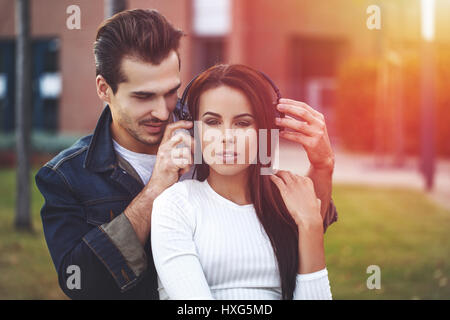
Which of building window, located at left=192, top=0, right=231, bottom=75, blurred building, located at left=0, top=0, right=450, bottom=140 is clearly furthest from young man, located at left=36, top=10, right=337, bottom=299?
building window, located at left=192, top=0, right=231, bottom=75

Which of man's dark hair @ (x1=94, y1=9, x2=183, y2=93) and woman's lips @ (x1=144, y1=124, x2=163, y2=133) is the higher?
man's dark hair @ (x1=94, y1=9, x2=183, y2=93)

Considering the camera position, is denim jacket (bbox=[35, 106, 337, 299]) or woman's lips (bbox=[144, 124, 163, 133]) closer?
denim jacket (bbox=[35, 106, 337, 299])

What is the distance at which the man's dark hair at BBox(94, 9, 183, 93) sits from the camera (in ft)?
6.89

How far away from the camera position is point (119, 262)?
2.02 metres

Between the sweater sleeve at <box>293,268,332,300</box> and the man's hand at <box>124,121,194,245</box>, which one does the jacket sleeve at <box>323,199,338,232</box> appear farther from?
the man's hand at <box>124,121,194,245</box>

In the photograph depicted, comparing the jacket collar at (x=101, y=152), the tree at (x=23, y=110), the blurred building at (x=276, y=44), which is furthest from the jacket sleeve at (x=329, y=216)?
the blurred building at (x=276, y=44)

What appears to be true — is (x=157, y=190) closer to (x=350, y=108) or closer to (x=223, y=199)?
(x=223, y=199)

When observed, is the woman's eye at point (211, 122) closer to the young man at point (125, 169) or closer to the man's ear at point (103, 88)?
the young man at point (125, 169)

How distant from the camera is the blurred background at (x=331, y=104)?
4.79 meters

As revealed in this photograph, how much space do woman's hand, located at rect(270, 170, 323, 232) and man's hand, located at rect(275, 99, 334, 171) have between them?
0.40ft

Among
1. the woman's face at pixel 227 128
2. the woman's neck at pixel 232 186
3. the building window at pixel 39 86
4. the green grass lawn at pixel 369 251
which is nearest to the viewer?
the woman's face at pixel 227 128

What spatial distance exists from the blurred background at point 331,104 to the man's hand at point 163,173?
1.19ft

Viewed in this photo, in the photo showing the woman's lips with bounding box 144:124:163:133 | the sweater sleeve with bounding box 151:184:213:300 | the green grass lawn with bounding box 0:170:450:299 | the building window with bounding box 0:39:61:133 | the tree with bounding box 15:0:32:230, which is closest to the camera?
the sweater sleeve with bounding box 151:184:213:300

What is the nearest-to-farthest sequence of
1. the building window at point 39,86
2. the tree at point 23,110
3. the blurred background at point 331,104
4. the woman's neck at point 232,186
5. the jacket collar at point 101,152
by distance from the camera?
the woman's neck at point 232,186 < the jacket collar at point 101,152 < the blurred background at point 331,104 < the tree at point 23,110 < the building window at point 39,86
